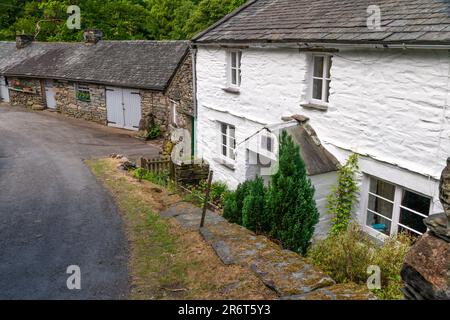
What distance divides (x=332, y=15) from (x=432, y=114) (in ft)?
12.9

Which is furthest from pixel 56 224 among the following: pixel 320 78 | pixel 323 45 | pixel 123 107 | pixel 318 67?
pixel 123 107

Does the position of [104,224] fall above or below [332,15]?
below


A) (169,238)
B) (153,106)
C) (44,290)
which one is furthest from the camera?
(153,106)

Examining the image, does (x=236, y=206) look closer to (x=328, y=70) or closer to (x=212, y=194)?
(x=212, y=194)

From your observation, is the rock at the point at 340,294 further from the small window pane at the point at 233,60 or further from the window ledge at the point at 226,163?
the small window pane at the point at 233,60

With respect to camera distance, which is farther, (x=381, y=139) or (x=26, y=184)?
(x=26, y=184)

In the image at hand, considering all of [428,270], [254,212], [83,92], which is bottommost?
[254,212]

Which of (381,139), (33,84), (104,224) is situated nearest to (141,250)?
(104,224)

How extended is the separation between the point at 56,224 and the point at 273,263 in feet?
18.7

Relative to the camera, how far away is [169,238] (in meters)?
9.20

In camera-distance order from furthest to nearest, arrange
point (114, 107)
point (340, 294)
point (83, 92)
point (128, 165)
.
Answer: point (83, 92), point (114, 107), point (128, 165), point (340, 294)

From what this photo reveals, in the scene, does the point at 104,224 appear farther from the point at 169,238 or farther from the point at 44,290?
the point at 44,290

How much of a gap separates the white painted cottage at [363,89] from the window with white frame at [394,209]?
0.02 meters

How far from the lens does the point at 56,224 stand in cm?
1013
